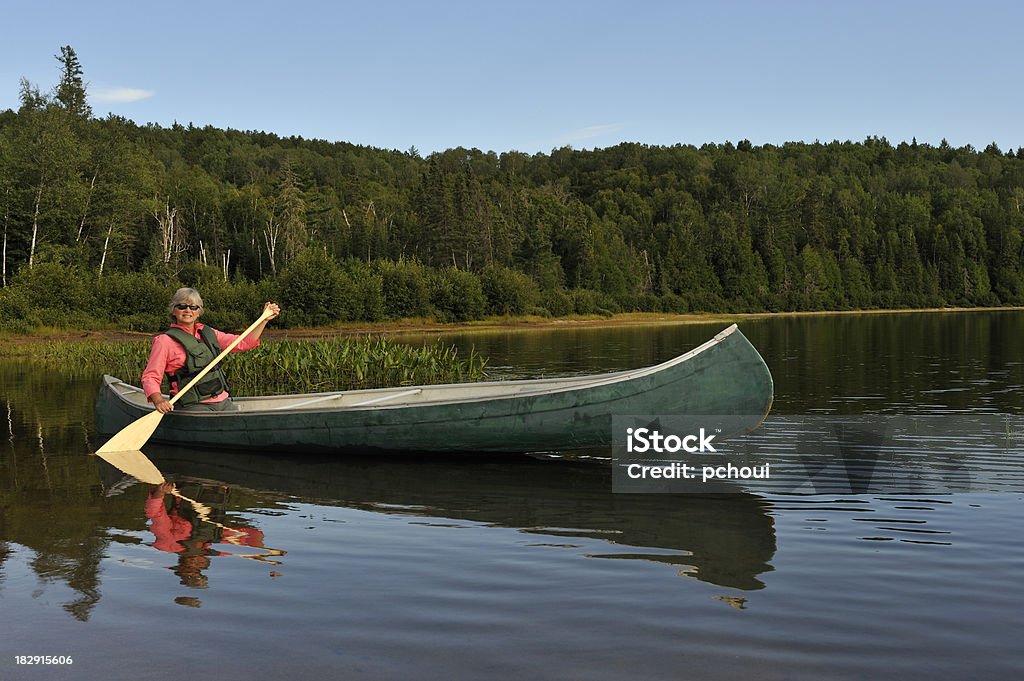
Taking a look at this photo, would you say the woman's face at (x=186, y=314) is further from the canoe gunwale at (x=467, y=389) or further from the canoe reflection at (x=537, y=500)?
the canoe reflection at (x=537, y=500)

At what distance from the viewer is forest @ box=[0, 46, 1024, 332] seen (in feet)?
178

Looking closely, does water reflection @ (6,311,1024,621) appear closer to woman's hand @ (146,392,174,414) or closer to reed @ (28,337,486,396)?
woman's hand @ (146,392,174,414)

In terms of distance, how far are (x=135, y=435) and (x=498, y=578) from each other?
750 centimetres

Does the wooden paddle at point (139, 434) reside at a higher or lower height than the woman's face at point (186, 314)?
lower

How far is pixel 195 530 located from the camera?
771 centimetres

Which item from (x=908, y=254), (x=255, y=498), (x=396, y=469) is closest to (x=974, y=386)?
(x=396, y=469)

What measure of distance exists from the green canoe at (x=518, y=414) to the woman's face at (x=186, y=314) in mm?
1311

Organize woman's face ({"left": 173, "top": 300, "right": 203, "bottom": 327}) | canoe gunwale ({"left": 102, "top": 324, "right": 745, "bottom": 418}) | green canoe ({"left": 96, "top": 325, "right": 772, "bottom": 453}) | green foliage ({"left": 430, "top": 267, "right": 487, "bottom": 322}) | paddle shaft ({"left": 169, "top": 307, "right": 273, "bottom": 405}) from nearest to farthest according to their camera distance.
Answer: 1. green canoe ({"left": 96, "top": 325, "right": 772, "bottom": 453})
2. canoe gunwale ({"left": 102, "top": 324, "right": 745, "bottom": 418})
3. woman's face ({"left": 173, "top": 300, "right": 203, "bottom": 327})
4. paddle shaft ({"left": 169, "top": 307, "right": 273, "bottom": 405})
5. green foliage ({"left": 430, "top": 267, "right": 487, "bottom": 322})

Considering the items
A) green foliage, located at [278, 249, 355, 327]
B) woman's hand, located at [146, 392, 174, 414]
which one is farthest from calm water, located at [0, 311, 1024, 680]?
green foliage, located at [278, 249, 355, 327]

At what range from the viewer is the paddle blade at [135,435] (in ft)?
38.2

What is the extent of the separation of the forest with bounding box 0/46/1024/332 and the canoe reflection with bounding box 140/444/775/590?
34598 millimetres

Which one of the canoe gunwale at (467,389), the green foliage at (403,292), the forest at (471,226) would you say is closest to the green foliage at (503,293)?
the forest at (471,226)

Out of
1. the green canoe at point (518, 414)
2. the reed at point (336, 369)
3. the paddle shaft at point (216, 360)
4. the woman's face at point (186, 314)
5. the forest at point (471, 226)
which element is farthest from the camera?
the forest at point (471, 226)

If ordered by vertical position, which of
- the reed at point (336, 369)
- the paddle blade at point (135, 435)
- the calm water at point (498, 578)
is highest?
the reed at point (336, 369)
